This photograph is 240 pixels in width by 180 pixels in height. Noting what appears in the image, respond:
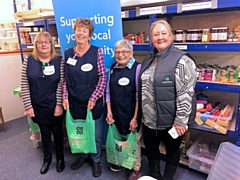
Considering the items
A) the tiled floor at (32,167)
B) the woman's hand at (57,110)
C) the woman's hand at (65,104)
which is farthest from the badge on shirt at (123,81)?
the tiled floor at (32,167)

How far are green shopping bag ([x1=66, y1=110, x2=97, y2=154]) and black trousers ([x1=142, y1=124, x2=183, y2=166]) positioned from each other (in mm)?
505

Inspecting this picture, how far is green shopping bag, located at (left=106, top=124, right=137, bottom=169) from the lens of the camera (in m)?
1.83

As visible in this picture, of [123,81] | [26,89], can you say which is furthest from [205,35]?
[26,89]

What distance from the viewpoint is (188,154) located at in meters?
1.96

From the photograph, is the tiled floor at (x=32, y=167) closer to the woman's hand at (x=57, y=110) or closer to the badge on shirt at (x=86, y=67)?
the woman's hand at (x=57, y=110)

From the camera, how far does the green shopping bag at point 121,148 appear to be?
1.83 meters

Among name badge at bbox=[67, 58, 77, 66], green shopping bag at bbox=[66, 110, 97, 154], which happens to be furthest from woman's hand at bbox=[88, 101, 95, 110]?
name badge at bbox=[67, 58, 77, 66]

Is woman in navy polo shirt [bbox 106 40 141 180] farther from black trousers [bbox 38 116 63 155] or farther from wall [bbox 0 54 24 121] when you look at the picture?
wall [bbox 0 54 24 121]

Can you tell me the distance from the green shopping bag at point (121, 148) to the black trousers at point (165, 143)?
14 cm

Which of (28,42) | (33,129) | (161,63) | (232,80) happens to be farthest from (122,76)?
(28,42)

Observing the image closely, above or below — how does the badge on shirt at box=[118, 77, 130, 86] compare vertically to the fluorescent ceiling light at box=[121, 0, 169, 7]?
below

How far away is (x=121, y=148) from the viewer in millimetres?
1877

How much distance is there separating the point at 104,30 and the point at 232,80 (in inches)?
48.7

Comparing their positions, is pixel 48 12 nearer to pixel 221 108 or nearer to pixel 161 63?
pixel 161 63
